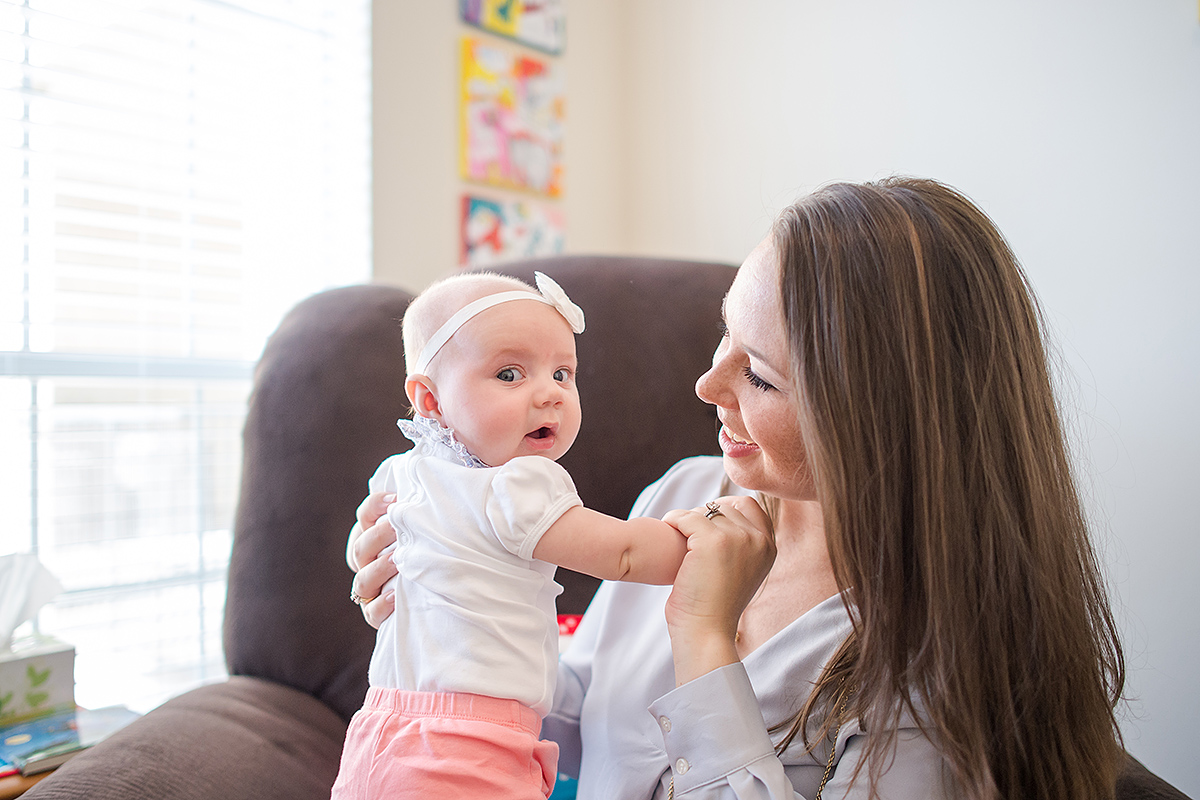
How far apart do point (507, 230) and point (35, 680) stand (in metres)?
1.58

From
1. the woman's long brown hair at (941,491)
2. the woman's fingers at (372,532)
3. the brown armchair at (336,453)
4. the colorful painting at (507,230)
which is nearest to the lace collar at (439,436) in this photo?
the woman's fingers at (372,532)

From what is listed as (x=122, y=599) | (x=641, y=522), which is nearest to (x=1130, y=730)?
(x=641, y=522)

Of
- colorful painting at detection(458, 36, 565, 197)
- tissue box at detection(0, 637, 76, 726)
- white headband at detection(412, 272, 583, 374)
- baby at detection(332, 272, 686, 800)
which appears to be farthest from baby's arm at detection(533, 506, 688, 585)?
colorful painting at detection(458, 36, 565, 197)

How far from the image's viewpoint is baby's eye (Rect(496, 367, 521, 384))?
0.78 meters

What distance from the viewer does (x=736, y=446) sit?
0.89 metres

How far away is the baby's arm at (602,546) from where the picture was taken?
2.33 feet

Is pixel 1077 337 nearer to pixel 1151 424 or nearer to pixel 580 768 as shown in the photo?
pixel 1151 424

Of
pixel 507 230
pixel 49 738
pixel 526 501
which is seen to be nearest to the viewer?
pixel 526 501

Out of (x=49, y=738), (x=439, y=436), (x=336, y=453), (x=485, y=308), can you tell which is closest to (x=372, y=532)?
(x=439, y=436)

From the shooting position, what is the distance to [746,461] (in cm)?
88

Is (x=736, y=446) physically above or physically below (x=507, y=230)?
below

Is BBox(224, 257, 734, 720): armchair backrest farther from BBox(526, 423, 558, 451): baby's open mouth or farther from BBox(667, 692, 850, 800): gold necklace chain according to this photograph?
BBox(667, 692, 850, 800): gold necklace chain

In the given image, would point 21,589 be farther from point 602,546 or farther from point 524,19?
point 524,19

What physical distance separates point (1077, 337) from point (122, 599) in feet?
6.84
